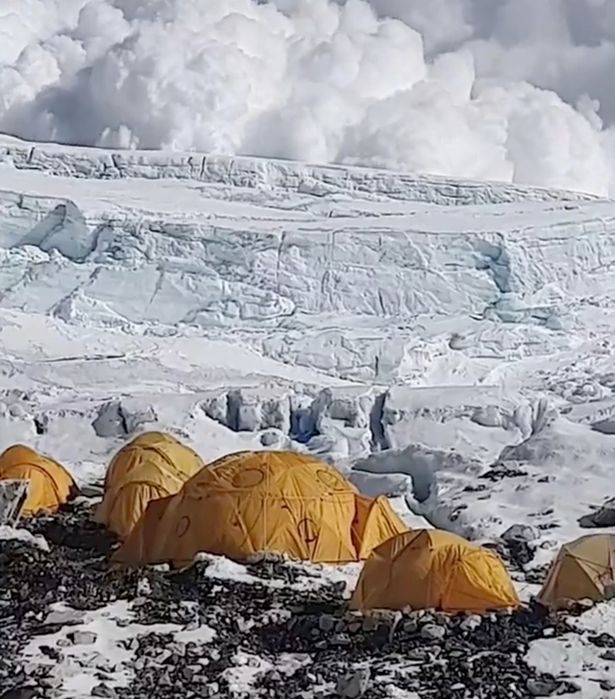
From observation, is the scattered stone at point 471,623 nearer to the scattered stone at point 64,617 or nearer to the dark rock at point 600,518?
the scattered stone at point 64,617

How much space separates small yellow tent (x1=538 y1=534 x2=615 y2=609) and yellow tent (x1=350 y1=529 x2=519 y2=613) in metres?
0.35

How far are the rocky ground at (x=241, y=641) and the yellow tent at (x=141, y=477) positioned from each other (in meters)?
1.99

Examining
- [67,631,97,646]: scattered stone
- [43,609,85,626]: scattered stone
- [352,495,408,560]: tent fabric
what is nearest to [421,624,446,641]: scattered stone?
[67,631,97,646]: scattered stone

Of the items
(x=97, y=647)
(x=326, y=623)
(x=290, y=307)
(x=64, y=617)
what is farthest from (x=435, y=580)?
(x=290, y=307)

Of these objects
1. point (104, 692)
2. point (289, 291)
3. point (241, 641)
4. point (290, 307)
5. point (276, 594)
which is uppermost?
point (289, 291)

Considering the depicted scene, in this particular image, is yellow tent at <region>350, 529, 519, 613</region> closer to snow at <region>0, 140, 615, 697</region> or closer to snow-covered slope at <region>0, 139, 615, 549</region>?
snow at <region>0, 140, 615, 697</region>

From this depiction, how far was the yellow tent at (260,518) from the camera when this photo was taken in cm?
1038

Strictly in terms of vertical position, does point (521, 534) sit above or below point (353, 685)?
above

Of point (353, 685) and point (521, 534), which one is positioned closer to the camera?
point (353, 685)

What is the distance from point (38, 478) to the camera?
44.2 ft

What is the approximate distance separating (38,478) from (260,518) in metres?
4.24

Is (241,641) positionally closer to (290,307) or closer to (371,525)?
(371,525)

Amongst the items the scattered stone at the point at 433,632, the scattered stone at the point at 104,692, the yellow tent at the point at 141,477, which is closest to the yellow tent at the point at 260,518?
the yellow tent at the point at 141,477

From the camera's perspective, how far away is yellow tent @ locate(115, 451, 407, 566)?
10383 mm
